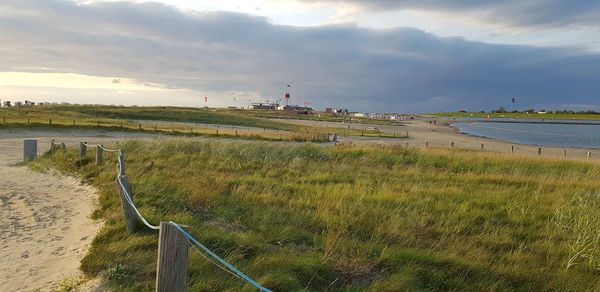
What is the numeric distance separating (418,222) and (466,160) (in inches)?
498

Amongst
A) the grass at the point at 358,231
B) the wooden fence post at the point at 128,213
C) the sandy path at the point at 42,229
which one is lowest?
the sandy path at the point at 42,229

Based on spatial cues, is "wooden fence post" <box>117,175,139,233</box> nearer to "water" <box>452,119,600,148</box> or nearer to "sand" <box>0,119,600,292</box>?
"sand" <box>0,119,600,292</box>

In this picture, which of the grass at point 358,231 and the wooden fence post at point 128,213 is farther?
the wooden fence post at point 128,213

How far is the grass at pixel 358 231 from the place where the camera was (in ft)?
15.9

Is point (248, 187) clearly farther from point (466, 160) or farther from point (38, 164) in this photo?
point (466, 160)

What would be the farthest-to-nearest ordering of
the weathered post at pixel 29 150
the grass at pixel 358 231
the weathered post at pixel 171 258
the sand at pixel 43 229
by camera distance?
1. the weathered post at pixel 29 150
2. the sand at pixel 43 229
3. the grass at pixel 358 231
4. the weathered post at pixel 171 258

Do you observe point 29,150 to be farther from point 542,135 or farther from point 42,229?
point 542,135

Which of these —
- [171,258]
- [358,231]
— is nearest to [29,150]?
Answer: [358,231]

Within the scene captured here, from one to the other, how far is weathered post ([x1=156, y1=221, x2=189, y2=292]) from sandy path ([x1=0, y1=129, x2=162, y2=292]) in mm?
2464

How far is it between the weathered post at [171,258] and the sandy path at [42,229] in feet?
8.08

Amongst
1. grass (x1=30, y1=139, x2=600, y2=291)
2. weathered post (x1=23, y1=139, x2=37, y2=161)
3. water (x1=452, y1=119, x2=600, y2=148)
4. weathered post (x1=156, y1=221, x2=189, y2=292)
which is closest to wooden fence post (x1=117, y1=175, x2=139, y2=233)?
grass (x1=30, y1=139, x2=600, y2=291)

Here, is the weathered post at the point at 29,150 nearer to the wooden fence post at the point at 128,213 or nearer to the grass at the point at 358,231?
the grass at the point at 358,231

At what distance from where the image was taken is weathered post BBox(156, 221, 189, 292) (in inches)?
124

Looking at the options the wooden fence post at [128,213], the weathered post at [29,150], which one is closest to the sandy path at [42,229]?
the wooden fence post at [128,213]
